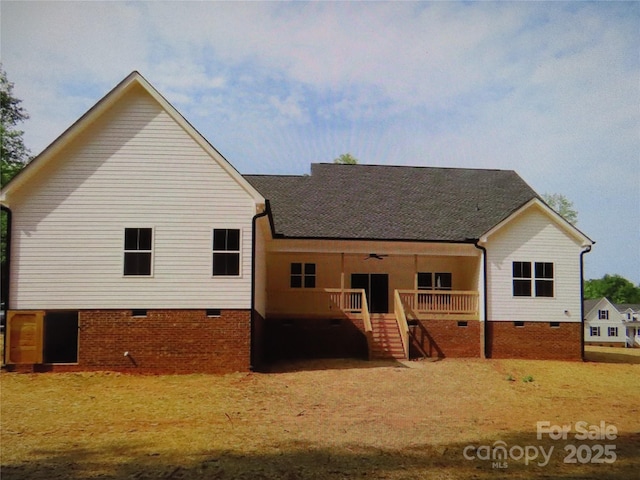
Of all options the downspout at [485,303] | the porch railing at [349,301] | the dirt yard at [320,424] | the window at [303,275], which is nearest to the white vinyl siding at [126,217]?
the dirt yard at [320,424]

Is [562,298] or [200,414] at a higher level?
[562,298]

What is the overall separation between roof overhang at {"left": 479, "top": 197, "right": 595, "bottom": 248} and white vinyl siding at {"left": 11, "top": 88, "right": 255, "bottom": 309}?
9851 mm

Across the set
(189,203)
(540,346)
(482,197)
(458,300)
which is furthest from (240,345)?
(482,197)

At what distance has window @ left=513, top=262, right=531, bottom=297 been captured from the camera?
76.5ft

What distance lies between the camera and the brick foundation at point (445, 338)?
75.4ft

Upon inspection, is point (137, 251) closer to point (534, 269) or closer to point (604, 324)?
point (534, 269)

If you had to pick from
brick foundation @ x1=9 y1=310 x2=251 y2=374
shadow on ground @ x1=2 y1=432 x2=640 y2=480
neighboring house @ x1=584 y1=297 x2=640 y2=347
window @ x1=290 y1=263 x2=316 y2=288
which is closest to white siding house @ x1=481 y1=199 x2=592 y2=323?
window @ x1=290 y1=263 x2=316 y2=288

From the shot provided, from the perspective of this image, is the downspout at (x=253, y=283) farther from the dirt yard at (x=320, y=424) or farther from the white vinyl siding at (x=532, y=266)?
the white vinyl siding at (x=532, y=266)

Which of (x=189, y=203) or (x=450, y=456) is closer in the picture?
(x=450, y=456)

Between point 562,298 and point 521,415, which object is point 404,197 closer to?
point 562,298

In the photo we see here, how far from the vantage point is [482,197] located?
2852 cm

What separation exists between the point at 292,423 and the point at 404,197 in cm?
1697

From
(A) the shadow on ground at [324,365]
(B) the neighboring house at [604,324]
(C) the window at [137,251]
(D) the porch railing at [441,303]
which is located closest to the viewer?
(C) the window at [137,251]

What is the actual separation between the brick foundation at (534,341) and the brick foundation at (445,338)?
1.79 feet
